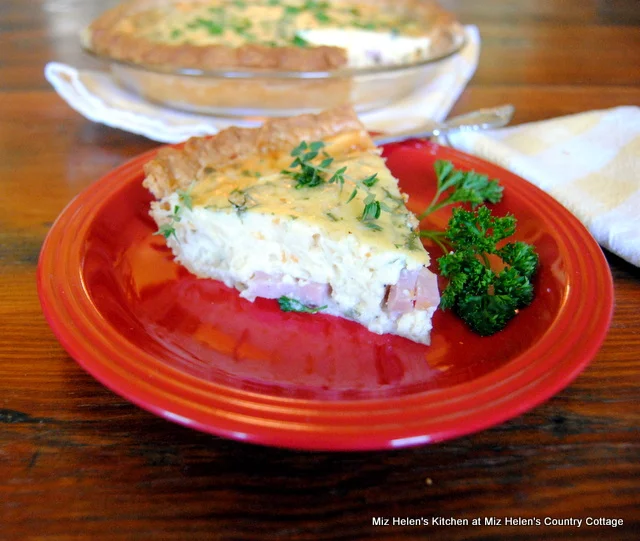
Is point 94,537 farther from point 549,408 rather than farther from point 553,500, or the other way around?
point 549,408

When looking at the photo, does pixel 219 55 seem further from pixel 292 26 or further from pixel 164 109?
pixel 292 26

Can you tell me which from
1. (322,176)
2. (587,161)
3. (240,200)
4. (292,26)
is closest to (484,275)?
(322,176)

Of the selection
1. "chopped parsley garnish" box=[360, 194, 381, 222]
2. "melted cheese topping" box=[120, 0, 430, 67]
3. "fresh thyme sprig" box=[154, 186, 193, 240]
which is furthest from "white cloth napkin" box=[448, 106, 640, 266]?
"fresh thyme sprig" box=[154, 186, 193, 240]

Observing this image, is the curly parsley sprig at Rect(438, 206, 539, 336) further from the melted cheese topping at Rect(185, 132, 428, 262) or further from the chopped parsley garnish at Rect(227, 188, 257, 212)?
the chopped parsley garnish at Rect(227, 188, 257, 212)

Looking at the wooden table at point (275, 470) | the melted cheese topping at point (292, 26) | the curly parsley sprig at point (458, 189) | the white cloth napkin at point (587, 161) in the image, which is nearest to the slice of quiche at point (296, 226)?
the curly parsley sprig at point (458, 189)

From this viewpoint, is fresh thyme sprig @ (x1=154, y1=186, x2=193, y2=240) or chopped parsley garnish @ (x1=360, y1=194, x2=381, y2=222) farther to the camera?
fresh thyme sprig @ (x1=154, y1=186, x2=193, y2=240)

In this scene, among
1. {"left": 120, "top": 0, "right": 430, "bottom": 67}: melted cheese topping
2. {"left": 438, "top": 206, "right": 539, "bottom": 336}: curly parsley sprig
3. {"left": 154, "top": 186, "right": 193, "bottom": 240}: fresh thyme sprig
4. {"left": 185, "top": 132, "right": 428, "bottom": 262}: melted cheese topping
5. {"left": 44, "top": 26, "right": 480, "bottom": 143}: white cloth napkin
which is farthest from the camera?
{"left": 120, "top": 0, "right": 430, "bottom": 67}: melted cheese topping
